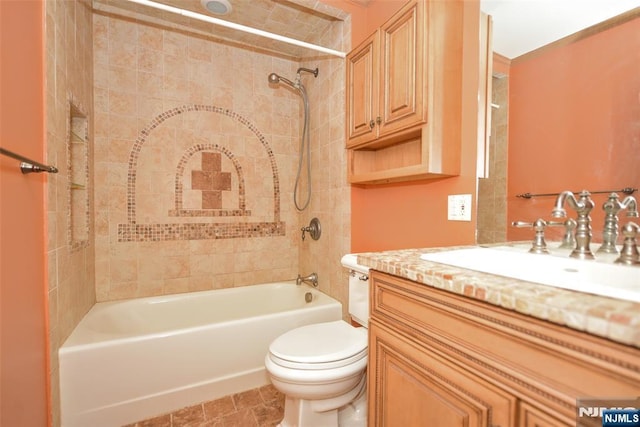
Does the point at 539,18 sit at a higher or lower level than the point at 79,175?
higher

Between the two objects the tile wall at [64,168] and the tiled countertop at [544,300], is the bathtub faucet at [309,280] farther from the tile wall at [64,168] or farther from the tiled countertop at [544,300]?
the tiled countertop at [544,300]

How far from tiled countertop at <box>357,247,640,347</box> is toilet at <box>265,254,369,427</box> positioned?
2.20ft

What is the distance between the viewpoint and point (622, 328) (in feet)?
1.27

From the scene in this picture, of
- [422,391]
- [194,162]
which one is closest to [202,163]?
[194,162]

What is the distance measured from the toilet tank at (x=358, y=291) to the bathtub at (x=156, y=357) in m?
0.44

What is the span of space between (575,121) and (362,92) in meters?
0.98

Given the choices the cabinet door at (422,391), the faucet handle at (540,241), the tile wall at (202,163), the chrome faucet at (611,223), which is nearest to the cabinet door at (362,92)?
the tile wall at (202,163)

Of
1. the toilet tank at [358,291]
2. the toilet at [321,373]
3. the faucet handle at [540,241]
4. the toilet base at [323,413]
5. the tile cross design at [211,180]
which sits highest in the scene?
the tile cross design at [211,180]

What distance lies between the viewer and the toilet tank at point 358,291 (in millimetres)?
1473

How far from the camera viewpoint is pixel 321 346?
130cm

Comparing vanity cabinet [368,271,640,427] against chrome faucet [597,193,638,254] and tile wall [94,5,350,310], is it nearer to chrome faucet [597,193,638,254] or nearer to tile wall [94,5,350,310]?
chrome faucet [597,193,638,254]

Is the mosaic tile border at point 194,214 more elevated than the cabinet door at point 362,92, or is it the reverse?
the cabinet door at point 362,92

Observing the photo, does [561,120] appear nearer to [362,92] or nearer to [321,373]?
[362,92]

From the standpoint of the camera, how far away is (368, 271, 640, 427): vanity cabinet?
0.43 metres
